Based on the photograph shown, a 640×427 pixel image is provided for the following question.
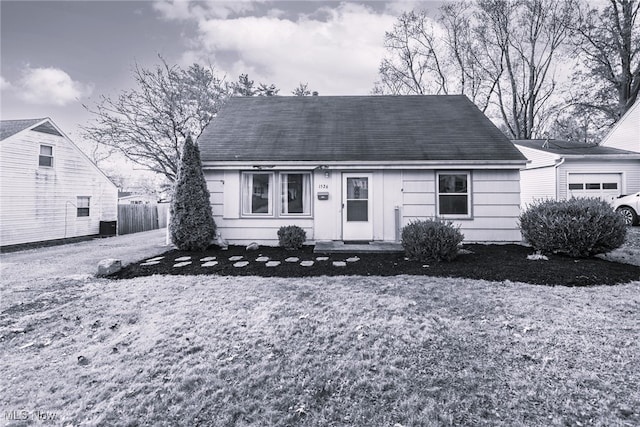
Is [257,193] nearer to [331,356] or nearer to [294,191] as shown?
[294,191]

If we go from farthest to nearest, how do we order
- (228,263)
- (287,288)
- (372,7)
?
(372,7) → (228,263) → (287,288)

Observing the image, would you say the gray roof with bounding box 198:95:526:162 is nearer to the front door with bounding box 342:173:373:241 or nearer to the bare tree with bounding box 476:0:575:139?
the front door with bounding box 342:173:373:241

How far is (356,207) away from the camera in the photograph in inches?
337

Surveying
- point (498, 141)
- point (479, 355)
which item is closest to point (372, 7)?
point (498, 141)

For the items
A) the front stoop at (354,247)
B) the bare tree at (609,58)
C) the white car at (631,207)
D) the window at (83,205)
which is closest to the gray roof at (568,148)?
the white car at (631,207)

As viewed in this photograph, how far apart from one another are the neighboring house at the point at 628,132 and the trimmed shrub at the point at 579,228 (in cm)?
1322

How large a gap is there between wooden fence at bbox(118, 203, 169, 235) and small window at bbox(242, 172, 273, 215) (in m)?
12.9

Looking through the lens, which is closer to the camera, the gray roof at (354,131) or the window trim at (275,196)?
the gray roof at (354,131)

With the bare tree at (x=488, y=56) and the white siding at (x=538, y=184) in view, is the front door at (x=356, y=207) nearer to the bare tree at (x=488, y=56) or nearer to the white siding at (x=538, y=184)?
the white siding at (x=538, y=184)

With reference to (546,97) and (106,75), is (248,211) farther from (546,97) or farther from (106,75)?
(546,97)

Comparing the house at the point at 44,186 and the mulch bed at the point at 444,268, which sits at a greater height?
the house at the point at 44,186

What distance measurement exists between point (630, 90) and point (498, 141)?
696 inches

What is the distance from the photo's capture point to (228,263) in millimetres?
6492

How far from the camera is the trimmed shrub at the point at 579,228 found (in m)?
5.95
